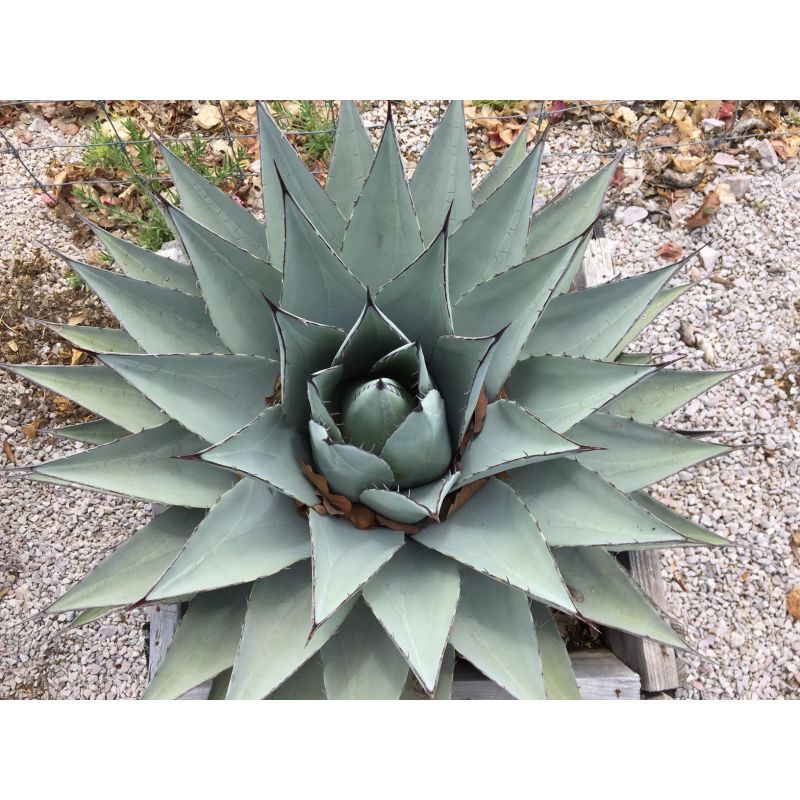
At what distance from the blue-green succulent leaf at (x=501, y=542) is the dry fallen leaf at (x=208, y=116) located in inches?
92.2

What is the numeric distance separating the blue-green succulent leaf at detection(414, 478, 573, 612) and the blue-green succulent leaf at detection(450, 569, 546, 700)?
0.40 ft

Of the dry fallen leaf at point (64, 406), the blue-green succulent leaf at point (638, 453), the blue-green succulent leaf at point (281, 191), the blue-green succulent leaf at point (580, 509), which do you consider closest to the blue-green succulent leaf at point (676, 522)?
the blue-green succulent leaf at point (638, 453)

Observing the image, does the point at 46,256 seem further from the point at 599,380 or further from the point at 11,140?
the point at 599,380

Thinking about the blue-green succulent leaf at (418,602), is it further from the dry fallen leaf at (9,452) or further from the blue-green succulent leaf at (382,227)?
the dry fallen leaf at (9,452)

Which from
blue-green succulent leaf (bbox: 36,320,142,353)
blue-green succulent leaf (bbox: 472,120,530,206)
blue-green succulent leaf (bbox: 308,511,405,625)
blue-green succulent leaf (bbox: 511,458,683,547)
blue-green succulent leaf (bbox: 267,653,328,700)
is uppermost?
blue-green succulent leaf (bbox: 472,120,530,206)

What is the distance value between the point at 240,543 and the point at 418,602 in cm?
32

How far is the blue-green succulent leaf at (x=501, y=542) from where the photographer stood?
3.51ft

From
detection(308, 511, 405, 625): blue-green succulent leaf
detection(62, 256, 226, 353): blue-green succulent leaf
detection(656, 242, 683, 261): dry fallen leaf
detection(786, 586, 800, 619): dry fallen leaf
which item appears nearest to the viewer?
detection(308, 511, 405, 625): blue-green succulent leaf

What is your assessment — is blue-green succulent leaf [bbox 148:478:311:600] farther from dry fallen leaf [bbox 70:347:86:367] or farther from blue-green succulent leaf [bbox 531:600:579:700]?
dry fallen leaf [bbox 70:347:86:367]

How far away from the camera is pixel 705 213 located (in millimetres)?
2666

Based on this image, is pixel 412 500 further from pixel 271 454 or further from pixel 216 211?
pixel 216 211

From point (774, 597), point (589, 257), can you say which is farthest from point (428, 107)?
point (774, 597)

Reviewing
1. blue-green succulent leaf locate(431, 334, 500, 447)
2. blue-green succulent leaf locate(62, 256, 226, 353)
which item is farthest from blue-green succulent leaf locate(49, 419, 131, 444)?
blue-green succulent leaf locate(431, 334, 500, 447)

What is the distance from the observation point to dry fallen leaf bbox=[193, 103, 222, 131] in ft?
9.57
